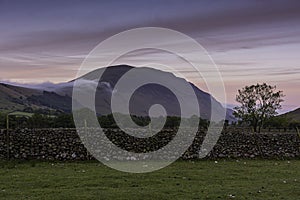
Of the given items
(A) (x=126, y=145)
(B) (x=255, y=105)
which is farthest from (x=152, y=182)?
(B) (x=255, y=105)

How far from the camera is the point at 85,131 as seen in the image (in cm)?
2897

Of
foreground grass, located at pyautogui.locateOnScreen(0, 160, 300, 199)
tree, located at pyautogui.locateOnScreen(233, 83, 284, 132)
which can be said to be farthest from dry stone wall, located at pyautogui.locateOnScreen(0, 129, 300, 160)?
tree, located at pyautogui.locateOnScreen(233, 83, 284, 132)

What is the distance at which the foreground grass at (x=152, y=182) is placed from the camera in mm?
14719

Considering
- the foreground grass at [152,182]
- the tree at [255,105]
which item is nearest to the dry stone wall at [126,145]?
the foreground grass at [152,182]

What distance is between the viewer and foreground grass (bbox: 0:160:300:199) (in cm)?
1472

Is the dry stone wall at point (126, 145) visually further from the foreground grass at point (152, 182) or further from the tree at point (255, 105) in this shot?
the tree at point (255, 105)

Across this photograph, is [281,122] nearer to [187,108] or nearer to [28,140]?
[187,108]

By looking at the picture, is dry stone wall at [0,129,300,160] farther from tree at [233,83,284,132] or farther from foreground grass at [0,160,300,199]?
tree at [233,83,284,132]

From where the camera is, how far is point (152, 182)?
17.5m

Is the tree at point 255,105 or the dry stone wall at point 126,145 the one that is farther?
the tree at point 255,105

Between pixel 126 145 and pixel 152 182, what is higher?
pixel 126 145

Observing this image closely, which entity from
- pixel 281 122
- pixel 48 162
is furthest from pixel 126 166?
pixel 281 122

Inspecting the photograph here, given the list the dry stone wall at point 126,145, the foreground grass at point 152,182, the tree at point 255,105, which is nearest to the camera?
the foreground grass at point 152,182

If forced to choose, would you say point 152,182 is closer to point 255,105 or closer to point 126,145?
point 126,145
